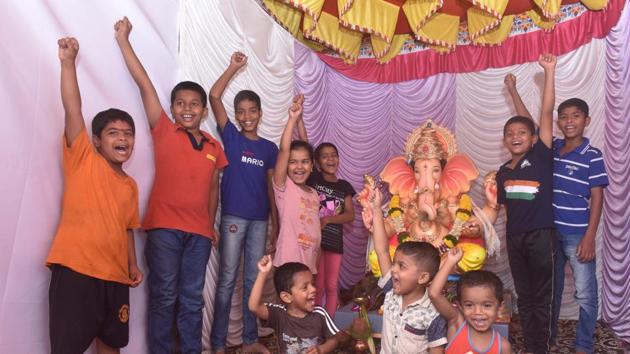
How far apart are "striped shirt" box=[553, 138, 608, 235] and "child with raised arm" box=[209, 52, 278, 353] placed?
1.86 metres

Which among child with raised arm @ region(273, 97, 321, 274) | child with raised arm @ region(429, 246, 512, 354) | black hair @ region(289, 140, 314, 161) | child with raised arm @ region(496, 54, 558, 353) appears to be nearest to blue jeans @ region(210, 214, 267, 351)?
child with raised arm @ region(273, 97, 321, 274)

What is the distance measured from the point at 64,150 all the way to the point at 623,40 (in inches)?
161

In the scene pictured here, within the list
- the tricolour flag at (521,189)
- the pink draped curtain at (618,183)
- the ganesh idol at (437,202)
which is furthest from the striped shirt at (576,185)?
the pink draped curtain at (618,183)

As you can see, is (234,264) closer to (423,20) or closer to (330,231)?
(330,231)

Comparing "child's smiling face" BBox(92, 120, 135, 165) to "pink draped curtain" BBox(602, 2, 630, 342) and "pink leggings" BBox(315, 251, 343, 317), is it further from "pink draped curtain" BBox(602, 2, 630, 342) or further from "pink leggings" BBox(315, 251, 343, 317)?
"pink draped curtain" BBox(602, 2, 630, 342)

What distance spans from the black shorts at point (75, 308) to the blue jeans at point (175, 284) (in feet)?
1.81

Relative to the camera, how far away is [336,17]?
5.42 meters

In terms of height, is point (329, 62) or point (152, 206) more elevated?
point (329, 62)

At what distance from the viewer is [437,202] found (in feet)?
13.6

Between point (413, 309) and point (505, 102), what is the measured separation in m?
3.44

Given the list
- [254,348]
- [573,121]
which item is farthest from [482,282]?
[254,348]

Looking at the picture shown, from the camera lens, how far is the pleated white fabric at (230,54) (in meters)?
3.92

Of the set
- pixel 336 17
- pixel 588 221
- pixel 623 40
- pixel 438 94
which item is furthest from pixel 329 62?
pixel 588 221

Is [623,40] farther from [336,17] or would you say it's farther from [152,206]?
[152,206]
